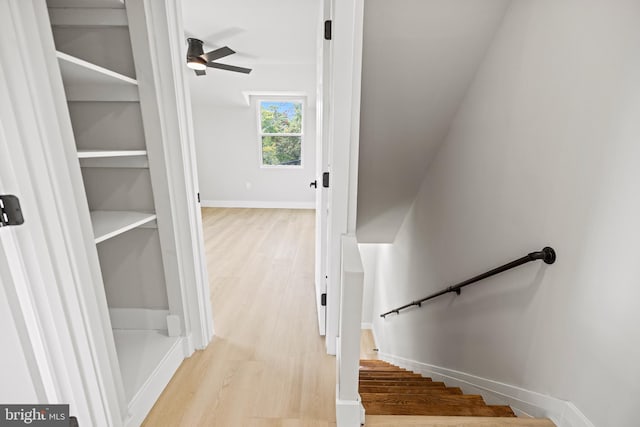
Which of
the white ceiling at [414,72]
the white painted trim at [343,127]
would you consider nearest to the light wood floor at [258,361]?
the white painted trim at [343,127]

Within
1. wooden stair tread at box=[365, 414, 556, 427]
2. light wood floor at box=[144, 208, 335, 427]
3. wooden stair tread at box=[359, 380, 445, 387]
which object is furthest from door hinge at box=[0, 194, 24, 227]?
wooden stair tread at box=[359, 380, 445, 387]

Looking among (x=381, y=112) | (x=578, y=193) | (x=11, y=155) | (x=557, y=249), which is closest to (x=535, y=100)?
(x=578, y=193)

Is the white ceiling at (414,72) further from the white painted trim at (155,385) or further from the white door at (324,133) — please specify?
the white painted trim at (155,385)

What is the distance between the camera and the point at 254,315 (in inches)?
85.2

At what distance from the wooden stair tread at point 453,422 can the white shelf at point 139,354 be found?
1.05 meters

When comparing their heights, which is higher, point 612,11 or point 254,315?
point 612,11

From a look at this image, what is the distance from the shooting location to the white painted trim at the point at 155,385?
50.2 inches

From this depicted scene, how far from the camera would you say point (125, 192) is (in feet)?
5.14

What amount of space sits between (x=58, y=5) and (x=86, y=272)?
1.23 metres

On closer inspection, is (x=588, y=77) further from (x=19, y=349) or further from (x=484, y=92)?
(x=19, y=349)

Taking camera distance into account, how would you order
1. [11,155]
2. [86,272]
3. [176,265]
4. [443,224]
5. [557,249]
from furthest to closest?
[443,224] < [176,265] < [557,249] < [86,272] < [11,155]

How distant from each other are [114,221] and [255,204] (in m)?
4.61

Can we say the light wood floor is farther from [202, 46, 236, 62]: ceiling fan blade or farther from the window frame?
the window frame

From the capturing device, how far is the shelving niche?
133cm
